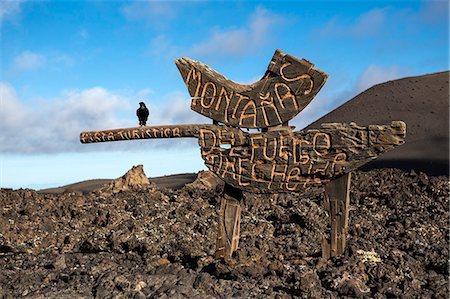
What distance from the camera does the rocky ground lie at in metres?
7.03

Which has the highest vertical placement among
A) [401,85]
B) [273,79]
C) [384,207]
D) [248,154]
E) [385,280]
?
[401,85]

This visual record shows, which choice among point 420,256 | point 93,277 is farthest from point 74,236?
point 420,256

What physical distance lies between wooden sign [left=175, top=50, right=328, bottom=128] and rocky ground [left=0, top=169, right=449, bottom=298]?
6.84ft

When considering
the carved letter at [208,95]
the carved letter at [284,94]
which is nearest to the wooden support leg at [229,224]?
the carved letter at [208,95]

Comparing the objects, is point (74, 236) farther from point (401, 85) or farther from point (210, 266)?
point (401, 85)

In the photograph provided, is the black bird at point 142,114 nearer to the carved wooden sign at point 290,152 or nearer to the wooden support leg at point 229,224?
the carved wooden sign at point 290,152

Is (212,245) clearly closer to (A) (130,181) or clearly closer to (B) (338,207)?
(B) (338,207)

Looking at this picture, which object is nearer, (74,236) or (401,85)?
(74,236)

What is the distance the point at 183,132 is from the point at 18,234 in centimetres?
556

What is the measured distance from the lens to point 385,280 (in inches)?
286

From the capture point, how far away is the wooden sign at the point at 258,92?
7.41 metres

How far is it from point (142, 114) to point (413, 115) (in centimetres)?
2954

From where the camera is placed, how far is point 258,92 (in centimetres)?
768

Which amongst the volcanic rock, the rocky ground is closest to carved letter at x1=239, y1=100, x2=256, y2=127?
the rocky ground
